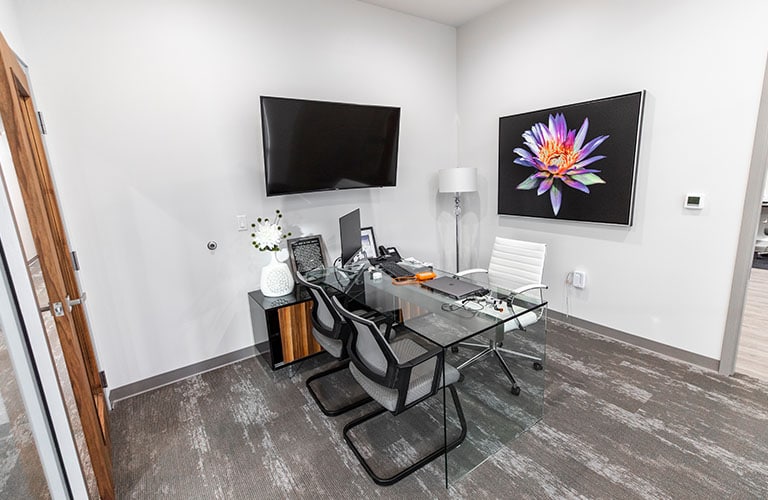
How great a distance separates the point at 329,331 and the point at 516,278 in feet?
5.22

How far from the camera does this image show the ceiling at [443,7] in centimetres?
335

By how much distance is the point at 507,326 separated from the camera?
7.88 feet

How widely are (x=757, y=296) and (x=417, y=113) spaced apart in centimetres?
421

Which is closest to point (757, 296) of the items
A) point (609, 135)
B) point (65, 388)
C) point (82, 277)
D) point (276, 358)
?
point (609, 135)

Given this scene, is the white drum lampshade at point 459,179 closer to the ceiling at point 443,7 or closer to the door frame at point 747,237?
the ceiling at point 443,7

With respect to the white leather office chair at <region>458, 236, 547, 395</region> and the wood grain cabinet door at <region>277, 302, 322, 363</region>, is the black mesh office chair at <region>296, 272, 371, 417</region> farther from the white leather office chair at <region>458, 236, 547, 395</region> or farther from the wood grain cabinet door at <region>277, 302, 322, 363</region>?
the white leather office chair at <region>458, 236, 547, 395</region>

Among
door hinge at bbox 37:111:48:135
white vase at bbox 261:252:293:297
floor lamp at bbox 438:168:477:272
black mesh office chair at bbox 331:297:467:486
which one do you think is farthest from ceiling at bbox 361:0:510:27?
black mesh office chair at bbox 331:297:467:486

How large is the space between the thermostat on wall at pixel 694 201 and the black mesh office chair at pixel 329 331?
8.53 ft

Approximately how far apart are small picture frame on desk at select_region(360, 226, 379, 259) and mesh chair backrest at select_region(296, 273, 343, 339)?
1163mm

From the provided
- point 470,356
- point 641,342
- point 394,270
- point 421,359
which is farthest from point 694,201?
point 421,359

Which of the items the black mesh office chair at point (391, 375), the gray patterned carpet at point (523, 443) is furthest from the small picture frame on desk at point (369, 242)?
the black mesh office chair at point (391, 375)

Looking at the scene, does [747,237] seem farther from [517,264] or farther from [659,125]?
[517,264]

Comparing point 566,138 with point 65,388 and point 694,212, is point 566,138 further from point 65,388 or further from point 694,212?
point 65,388

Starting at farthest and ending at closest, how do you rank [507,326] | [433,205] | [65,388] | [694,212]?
[433,205] → [694,212] → [507,326] → [65,388]
